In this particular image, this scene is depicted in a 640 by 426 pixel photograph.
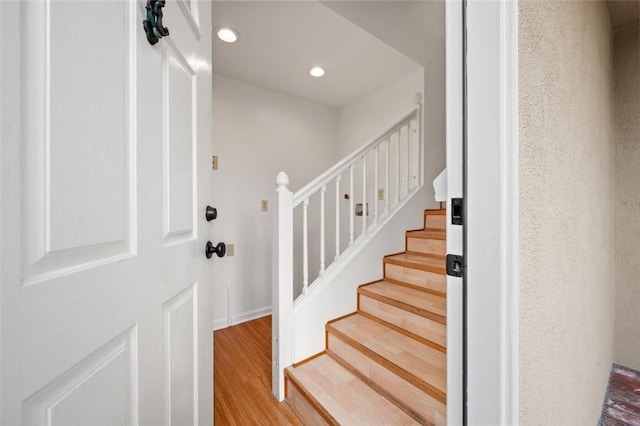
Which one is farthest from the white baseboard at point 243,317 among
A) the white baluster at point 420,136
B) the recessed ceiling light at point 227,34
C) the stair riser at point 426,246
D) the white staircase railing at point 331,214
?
the recessed ceiling light at point 227,34

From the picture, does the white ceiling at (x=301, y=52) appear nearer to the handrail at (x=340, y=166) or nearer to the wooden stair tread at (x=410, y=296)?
the handrail at (x=340, y=166)

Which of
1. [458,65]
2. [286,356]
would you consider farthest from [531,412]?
[286,356]

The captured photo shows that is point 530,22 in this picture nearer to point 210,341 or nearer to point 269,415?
point 210,341

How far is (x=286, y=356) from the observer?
5.06ft

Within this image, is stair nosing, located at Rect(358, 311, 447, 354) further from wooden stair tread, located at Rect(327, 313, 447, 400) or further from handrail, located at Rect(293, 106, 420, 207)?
handrail, located at Rect(293, 106, 420, 207)

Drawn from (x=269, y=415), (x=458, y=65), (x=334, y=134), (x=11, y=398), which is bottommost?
(x=269, y=415)

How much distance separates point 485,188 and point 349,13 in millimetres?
1908

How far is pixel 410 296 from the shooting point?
1.74m

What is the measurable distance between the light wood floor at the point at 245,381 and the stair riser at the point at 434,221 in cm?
177

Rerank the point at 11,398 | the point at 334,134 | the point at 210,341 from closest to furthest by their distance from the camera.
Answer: the point at 11,398
the point at 210,341
the point at 334,134

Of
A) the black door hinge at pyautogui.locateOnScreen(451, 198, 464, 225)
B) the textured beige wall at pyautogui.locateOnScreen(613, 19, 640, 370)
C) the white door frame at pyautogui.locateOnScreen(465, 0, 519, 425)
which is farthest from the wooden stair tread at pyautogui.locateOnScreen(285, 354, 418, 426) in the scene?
the textured beige wall at pyautogui.locateOnScreen(613, 19, 640, 370)

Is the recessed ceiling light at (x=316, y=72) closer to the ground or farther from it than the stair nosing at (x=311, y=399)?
farther from it

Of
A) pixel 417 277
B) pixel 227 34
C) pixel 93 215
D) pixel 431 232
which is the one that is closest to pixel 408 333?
pixel 417 277

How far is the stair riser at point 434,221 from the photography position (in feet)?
7.56
